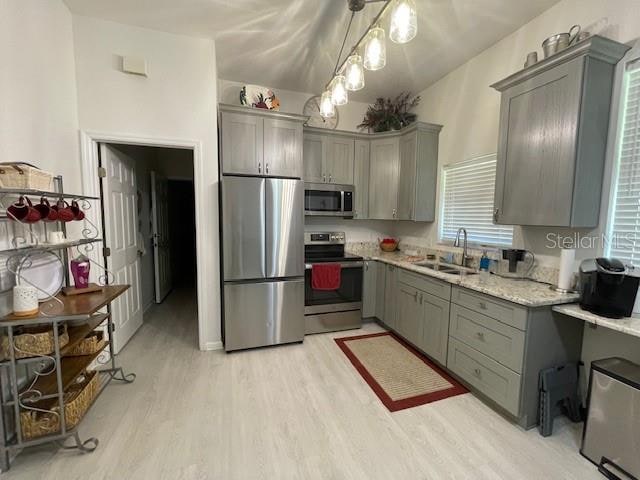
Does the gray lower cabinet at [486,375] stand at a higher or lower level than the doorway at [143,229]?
lower

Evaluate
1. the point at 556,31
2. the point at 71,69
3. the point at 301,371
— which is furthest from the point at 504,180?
the point at 71,69

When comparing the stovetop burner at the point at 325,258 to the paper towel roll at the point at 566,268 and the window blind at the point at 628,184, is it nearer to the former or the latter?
the paper towel roll at the point at 566,268

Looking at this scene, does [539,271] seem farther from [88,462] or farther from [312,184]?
[88,462]

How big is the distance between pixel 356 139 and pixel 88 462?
12.3 ft

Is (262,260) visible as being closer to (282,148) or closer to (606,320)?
(282,148)

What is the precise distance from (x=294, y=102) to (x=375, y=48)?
2.24 metres

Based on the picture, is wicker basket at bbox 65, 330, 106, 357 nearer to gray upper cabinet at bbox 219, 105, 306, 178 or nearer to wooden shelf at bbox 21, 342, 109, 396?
wooden shelf at bbox 21, 342, 109, 396

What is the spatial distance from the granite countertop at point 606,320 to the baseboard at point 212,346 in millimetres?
2875

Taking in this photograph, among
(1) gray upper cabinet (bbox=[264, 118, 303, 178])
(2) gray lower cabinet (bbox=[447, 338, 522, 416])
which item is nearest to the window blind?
(2) gray lower cabinet (bbox=[447, 338, 522, 416])

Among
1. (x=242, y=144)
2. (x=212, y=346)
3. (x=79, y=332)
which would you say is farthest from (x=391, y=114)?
(x=79, y=332)

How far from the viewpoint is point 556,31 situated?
2119mm

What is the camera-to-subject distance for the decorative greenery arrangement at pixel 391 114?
364 cm

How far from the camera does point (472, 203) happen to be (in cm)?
294

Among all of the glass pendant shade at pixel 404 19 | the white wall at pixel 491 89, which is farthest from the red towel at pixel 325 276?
the glass pendant shade at pixel 404 19
